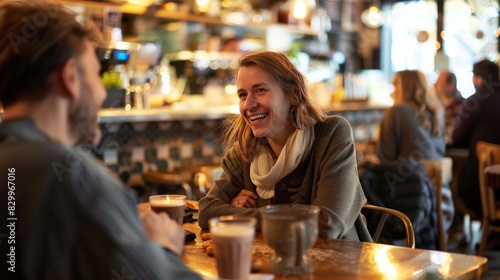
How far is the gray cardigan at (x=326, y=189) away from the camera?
2.07 metres

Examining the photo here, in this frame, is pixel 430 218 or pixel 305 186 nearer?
pixel 305 186

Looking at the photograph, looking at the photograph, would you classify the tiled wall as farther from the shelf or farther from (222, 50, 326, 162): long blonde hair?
(222, 50, 326, 162): long blonde hair

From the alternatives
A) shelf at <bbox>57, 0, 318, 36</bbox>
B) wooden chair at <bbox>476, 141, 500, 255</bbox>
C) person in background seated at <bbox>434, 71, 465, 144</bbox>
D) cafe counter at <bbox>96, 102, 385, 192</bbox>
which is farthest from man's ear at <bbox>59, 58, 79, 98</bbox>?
person in background seated at <bbox>434, 71, 465, 144</bbox>

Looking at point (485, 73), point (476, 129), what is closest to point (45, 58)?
point (476, 129)

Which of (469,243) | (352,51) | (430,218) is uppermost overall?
(352,51)

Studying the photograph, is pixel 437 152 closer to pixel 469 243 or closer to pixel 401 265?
pixel 469 243

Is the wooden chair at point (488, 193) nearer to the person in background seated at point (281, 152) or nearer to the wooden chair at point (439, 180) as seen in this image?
the wooden chair at point (439, 180)

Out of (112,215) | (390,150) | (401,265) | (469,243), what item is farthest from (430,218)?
(112,215)

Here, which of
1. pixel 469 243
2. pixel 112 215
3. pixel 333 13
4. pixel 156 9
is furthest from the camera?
pixel 333 13

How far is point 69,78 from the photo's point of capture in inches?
47.0

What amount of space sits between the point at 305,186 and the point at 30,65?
4.16 feet

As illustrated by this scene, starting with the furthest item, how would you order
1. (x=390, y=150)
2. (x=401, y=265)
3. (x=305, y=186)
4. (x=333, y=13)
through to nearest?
(x=333, y=13) < (x=390, y=150) < (x=305, y=186) < (x=401, y=265)

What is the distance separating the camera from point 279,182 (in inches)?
89.2

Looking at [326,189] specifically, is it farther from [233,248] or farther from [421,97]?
[421,97]
